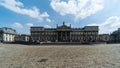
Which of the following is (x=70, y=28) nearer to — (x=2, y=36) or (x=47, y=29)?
(x=47, y=29)

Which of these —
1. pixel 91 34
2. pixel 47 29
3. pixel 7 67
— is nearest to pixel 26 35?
pixel 47 29

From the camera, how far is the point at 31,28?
124062 millimetres

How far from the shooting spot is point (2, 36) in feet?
334

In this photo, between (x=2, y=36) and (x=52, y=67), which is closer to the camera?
(x=52, y=67)

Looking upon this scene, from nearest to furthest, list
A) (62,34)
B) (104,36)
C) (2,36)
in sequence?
(2,36) → (62,34) → (104,36)

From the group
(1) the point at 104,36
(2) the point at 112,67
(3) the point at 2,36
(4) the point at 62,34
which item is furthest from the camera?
(1) the point at 104,36

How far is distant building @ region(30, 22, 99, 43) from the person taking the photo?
11812cm

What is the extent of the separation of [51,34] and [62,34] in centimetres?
905

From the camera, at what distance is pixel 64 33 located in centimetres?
11806

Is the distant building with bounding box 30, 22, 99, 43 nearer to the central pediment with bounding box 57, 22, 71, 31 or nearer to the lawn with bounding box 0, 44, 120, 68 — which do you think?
the central pediment with bounding box 57, 22, 71, 31

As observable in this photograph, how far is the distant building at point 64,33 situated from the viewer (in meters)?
118

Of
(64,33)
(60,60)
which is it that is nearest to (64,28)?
(64,33)

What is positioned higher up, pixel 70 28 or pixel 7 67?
pixel 70 28

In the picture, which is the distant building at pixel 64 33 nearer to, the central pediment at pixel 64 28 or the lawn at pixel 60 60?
the central pediment at pixel 64 28
